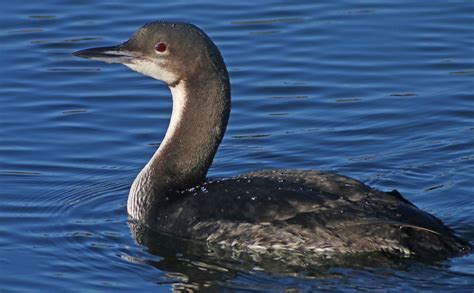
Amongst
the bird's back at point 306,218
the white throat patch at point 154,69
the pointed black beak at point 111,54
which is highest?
the pointed black beak at point 111,54

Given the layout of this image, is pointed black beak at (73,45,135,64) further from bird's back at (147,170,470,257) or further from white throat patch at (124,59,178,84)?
bird's back at (147,170,470,257)

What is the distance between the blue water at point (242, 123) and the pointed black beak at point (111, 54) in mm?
1275

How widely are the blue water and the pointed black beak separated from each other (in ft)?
4.18

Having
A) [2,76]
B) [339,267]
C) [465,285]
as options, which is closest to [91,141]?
[2,76]

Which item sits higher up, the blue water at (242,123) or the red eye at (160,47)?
the red eye at (160,47)

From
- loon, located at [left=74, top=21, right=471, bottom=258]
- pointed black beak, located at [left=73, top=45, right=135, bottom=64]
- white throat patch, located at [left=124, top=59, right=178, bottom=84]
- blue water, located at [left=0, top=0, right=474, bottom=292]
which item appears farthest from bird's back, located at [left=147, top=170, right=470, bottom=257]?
pointed black beak, located at [left=73, top=45, right=135, bottom=64]

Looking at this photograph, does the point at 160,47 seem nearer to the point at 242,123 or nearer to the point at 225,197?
the point at 225,197

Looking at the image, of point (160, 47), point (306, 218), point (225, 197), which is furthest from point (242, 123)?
point (306, 218)

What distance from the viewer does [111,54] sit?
12.5 metres

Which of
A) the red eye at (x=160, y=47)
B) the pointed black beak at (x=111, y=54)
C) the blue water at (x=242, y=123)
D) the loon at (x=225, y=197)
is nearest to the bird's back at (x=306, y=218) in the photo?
the loon at (x=225, y=197)

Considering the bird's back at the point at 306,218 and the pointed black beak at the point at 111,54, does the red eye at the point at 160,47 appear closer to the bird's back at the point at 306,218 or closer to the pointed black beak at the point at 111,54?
the pointed black beak at the point at 111,54

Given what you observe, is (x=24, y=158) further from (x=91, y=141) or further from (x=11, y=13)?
(x=11, y=13)

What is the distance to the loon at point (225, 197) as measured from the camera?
435 inches

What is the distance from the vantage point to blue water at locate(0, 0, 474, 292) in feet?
36.8
